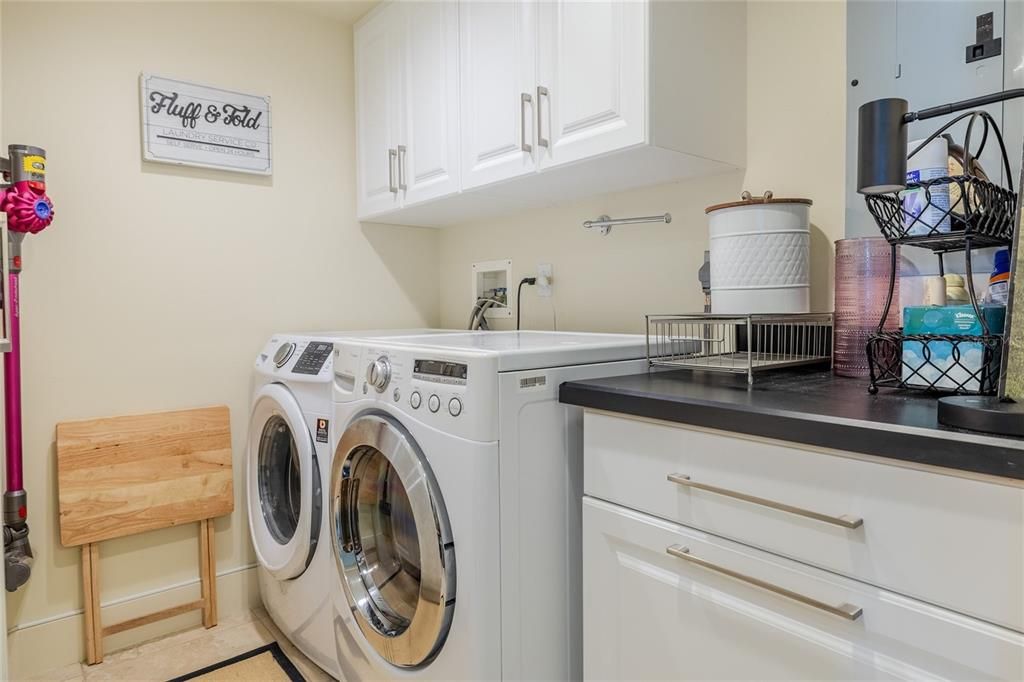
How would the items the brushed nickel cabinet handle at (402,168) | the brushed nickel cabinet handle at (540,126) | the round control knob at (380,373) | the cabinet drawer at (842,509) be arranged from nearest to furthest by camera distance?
the cabinet drawer at (842,509)
the round control knob at (380,373)
the brushed nickel cabinet handle at (540,126)
the brushed nickel cabinet handle at (402,168)

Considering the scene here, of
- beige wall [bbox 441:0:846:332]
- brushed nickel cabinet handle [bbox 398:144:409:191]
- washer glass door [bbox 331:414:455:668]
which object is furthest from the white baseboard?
brushed nickel cabinet handle [bbox 398:144:409:191]

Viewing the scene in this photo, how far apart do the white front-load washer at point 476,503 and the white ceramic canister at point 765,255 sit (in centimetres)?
26

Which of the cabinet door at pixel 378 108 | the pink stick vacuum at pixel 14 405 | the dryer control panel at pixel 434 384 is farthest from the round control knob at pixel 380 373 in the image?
the pink stick vacuum at pixel 14 405

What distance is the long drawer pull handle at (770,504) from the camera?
0.80 meters

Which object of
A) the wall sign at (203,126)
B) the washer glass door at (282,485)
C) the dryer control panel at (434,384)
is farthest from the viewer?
the wall sign at (203,126)

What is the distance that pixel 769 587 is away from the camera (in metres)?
0.90

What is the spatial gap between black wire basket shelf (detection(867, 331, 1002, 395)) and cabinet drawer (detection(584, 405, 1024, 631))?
0.30m

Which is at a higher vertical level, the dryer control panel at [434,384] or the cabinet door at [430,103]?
the cabinet door at [430,103]

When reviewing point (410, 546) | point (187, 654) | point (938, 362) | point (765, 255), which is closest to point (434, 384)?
point (410, 546)

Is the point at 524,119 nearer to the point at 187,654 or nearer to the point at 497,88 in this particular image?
the point at 497,88

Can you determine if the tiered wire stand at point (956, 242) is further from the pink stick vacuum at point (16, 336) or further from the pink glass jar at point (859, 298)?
the pink stick vacuum at point (16, 336)

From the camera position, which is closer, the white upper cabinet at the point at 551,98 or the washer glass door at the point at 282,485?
the white upper cabinet at the point at 551,98

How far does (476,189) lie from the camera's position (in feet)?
6.17

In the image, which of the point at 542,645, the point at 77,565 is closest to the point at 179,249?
the point at 77,565
